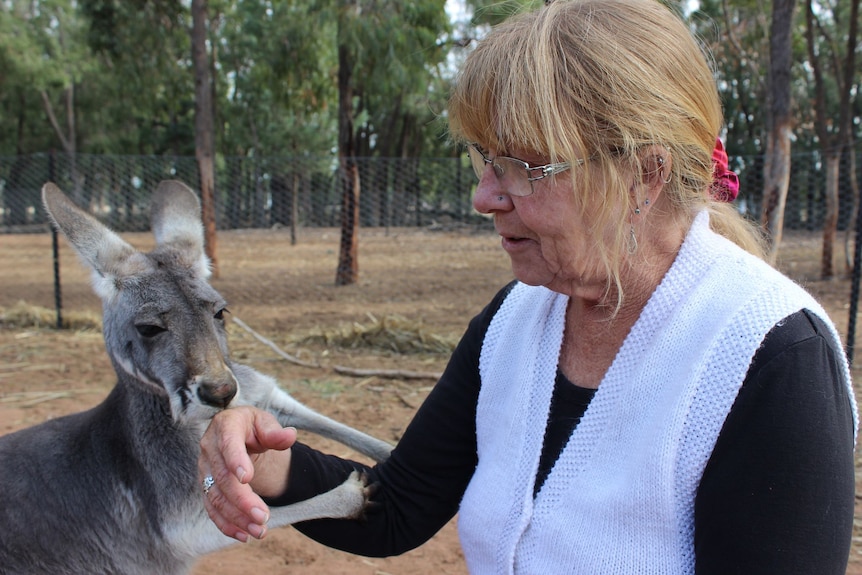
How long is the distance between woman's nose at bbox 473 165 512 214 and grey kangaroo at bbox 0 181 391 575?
117cm

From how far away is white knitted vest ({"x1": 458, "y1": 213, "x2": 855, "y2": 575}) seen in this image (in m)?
1.02

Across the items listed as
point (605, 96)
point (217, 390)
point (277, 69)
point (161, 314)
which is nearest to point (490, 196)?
point (605, 96)

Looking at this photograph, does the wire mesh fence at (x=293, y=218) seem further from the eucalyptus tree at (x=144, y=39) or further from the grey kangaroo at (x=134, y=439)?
the grey kangaroo at (x=134, y=439)

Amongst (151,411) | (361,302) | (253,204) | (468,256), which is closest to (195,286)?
(151,411)

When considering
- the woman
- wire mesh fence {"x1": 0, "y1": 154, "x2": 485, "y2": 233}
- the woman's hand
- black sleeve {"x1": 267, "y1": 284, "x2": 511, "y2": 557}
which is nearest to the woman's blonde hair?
the woman

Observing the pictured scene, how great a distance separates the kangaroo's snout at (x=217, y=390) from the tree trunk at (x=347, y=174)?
24.6 ft

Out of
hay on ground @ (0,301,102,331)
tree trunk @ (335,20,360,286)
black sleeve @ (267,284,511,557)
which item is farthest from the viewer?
tree trunk @ (335,20,360,286)

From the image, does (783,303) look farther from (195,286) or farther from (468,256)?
(468,256)

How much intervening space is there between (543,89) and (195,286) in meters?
1.74

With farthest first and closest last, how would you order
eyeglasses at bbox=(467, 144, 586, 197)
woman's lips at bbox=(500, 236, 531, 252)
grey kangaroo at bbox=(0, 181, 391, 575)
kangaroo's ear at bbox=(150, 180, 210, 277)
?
kangaroo's ear at bbox=(150, 180, 210, 277)
grey kangaroo at bbox=(0, 181, 391, 575)
woman's lips at bbox=(500, 236, 531, 252)
eyeglasses at bbox=(467, 144, 586, 197)

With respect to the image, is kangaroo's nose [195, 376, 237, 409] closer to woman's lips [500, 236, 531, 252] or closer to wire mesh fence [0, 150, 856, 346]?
woman's lips [500, 236, 531, 252]

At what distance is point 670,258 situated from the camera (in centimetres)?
122

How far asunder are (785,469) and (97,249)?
2403 mm

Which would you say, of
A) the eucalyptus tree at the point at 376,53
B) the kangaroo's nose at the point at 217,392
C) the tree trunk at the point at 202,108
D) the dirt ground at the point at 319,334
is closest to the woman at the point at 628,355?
the dirt ground at the point at 319,334
